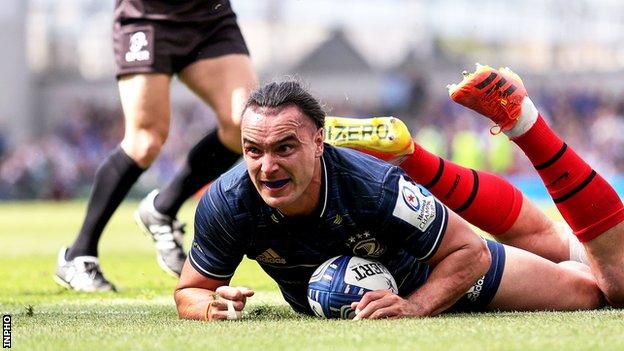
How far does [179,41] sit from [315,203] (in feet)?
8.33

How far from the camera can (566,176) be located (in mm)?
5289

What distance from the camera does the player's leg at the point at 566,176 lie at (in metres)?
5.25

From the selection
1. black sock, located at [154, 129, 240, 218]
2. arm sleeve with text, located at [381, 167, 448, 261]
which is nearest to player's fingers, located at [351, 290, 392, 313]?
arm sleeve with text, located at [381, 167, 448, 261]

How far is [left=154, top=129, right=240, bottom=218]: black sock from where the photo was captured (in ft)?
24.4

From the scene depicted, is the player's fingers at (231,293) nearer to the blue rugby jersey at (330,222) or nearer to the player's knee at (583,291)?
the blue rugby jersey at (330,222)

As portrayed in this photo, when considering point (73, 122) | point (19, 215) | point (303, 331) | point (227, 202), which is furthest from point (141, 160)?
point (73, 122)

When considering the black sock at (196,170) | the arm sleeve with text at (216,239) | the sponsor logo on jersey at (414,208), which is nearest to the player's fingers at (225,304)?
the arm sleeve with text at (216,239)

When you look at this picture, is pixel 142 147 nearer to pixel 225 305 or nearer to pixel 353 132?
pixel 353 132

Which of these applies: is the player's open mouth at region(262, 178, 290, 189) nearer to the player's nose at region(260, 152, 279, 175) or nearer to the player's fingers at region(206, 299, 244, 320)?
the player's nose at region(260, 152, 279, 175)

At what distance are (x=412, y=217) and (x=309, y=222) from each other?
15.9 inches

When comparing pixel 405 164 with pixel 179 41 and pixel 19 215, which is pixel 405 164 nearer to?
pixel 179 41

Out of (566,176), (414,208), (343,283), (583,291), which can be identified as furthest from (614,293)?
(343,283)

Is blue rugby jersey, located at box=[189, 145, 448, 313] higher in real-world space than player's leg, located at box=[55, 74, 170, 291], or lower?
higher

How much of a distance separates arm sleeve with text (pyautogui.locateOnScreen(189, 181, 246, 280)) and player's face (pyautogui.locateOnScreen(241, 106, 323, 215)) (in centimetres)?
23
